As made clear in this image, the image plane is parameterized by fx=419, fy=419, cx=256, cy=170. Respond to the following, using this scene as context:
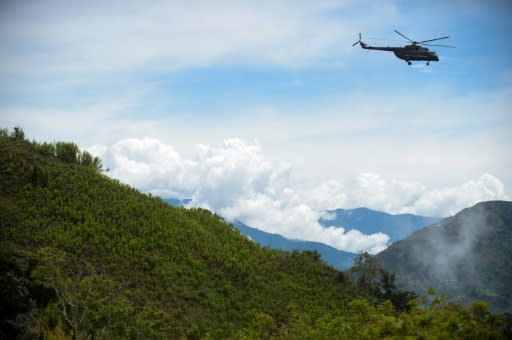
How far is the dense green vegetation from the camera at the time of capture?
18734 mm

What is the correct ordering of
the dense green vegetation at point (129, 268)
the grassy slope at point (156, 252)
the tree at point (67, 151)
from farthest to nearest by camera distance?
1. the tree at point (67, 151)
2. the grassy slope at point (156, 252)
3. the dense green vegetation at point (129, 268)

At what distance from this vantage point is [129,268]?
27500mm

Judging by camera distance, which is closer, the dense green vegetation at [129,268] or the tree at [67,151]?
the dense green vegetation at [129,268]

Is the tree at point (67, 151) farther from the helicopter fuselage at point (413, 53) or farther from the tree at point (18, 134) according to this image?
the helicopter fuselage at point (413, 53)

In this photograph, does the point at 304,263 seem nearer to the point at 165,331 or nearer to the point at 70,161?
the point at 165,331

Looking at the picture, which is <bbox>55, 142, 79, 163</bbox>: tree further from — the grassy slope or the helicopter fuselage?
the helicopter fuselage

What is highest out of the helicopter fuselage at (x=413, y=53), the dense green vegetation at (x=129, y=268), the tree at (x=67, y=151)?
the helicopter fuselage at (x=413, y=53)

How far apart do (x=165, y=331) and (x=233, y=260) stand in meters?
10.4

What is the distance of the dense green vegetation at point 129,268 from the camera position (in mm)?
18734

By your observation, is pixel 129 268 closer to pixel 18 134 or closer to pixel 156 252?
pixel 156 252

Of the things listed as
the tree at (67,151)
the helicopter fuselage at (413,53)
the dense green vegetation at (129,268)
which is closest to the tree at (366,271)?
the dense green vegetation at (129,268)

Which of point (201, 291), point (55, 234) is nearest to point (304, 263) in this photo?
point (201, 291)

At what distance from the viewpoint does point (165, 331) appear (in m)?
23.2

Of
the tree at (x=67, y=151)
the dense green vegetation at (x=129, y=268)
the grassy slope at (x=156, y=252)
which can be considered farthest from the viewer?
the tree at (x=67, y=151)
